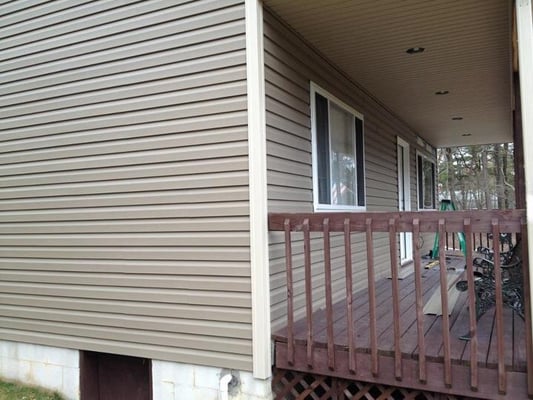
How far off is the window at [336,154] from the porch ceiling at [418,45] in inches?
17.9

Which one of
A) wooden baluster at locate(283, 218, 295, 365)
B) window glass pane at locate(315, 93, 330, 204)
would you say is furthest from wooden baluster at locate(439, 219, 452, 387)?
window glass pane at locate(315, 93, 330, 204)

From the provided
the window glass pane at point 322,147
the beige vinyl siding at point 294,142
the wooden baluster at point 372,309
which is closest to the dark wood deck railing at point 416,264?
the wooden baluster at point 372,309

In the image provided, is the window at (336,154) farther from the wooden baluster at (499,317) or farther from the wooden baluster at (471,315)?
the wooden baluster at (499,317)

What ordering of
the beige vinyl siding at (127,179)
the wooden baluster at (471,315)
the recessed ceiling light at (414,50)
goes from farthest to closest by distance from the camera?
the recessed ceiling light at (414,50) → the beige vinyl siding at (127,179) → the wooden baluster at (471,315)

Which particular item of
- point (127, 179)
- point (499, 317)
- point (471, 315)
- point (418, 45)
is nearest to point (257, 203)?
point (127, 179)

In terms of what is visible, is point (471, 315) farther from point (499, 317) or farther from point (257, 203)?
point (257, 203)

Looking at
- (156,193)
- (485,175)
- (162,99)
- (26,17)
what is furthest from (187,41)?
(485,175)

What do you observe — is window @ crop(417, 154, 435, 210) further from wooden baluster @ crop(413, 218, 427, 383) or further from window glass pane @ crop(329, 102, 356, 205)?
wooden baluster @ crop(413, 218, 427, 383)

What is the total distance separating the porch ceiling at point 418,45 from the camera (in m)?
3.42

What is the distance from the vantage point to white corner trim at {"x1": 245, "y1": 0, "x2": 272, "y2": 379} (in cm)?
320

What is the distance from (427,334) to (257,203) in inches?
60.1

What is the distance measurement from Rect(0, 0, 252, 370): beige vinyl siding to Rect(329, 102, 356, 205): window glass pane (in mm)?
1658

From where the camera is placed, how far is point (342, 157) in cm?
499

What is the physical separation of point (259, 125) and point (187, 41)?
0.92 m
